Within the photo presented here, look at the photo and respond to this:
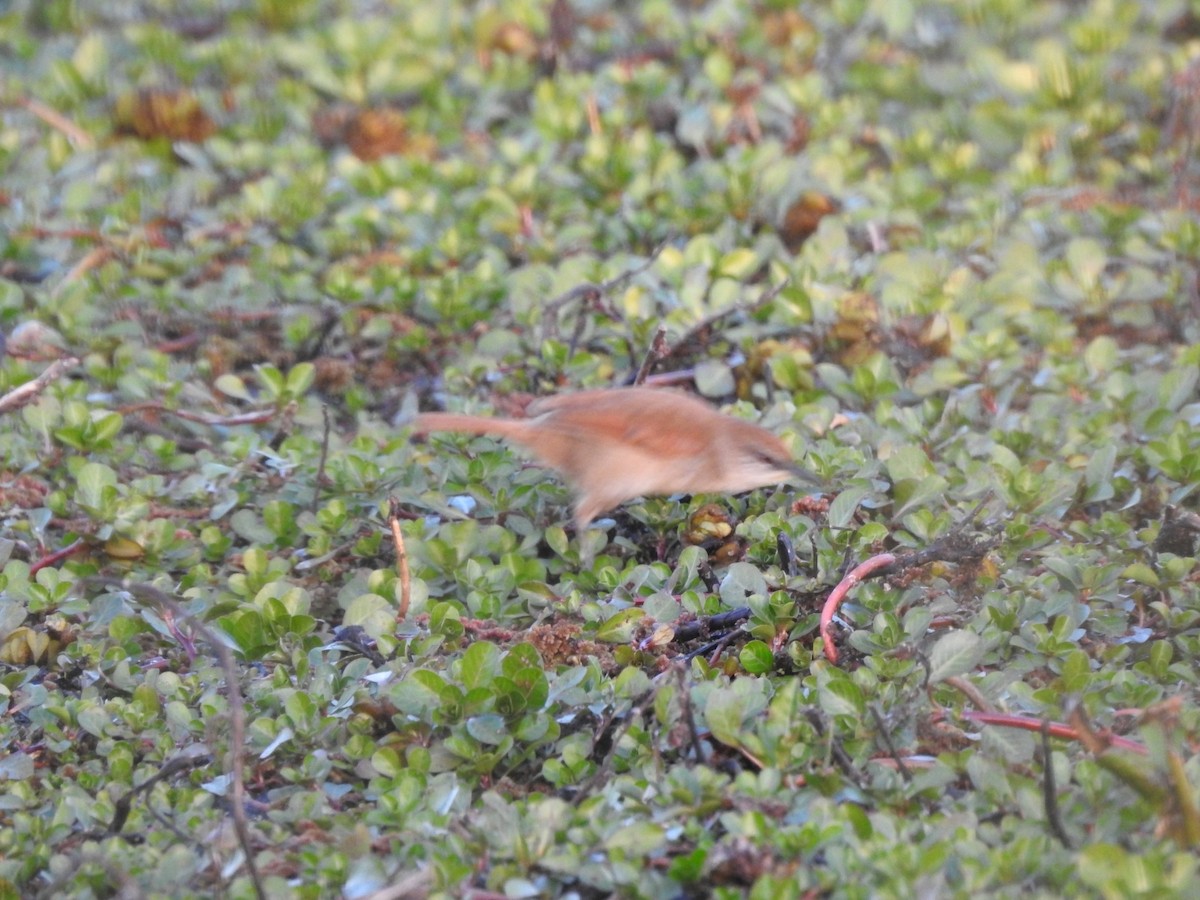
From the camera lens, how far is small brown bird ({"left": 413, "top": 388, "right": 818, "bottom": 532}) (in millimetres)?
3162

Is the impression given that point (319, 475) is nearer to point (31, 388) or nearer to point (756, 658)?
point (31, 388)

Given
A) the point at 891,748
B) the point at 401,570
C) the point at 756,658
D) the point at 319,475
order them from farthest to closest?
the point at 319,475 → the point at 401,570 → the point at 756,658 → the point at 891,748

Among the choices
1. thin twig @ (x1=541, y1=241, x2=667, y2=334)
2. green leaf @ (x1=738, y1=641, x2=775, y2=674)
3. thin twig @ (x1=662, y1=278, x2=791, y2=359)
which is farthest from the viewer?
thin twig @ (x1=662, y1=278, x2=791, y2=359)

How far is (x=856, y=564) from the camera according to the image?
303 centimetres

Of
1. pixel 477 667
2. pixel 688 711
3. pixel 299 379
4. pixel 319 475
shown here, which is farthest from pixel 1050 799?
pixel 299 379

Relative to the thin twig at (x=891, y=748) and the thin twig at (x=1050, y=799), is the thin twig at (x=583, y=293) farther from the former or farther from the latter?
the thin twig at (x=1050, y=799)

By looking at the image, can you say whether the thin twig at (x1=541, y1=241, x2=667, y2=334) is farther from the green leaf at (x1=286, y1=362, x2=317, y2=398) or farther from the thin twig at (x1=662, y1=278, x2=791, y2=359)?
the green leaf at (x1=286, y1=362, x2=317, y2=398)

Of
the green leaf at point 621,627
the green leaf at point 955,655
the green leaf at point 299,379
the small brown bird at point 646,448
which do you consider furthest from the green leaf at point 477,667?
the green leaf at point 299,379

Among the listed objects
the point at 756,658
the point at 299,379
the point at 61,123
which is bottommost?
the point at 756,658

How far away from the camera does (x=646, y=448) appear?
3.21 meters

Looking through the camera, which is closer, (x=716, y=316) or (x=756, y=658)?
(x=756, y=658)

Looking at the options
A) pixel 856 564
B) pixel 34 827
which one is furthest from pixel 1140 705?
pixel 34 827

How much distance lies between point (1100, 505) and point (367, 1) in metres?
4.14

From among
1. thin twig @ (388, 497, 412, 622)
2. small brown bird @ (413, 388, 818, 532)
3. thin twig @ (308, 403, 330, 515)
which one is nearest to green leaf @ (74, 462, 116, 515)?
thin twig @ (308, 403, 330, 515)
